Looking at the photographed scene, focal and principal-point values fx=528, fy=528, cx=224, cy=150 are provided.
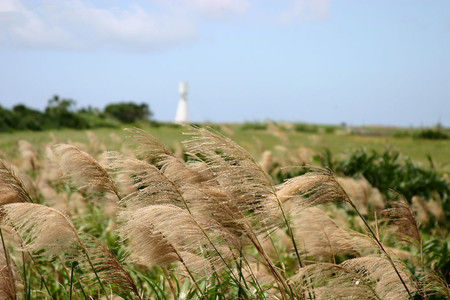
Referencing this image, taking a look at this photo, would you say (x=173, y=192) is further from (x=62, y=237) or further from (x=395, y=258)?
(x=395, y=258)

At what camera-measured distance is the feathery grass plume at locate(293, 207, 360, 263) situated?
8.47ft

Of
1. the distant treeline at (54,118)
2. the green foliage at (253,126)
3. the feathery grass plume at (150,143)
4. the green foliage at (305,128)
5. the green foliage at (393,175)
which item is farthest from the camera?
the green foliage at (305,128)

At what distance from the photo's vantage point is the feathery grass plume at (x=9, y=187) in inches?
82.9

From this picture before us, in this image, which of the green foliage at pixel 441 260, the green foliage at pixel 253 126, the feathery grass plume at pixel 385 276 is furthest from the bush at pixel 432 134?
the feathery grass plume at pixel 385 276

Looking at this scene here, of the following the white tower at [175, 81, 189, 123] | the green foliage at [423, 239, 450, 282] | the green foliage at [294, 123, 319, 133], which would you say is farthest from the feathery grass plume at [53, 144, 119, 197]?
the white tower at [175, 81, 189, 123]

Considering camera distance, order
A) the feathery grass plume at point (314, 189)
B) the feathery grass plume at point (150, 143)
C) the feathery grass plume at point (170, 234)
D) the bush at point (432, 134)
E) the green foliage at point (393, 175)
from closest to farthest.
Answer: the feathery grass plume at point (170, 234) < the feathery grass plume at point (314, 189) < the feathery grass plume at point (150, 143) < the green foliage at point (393, 175) < the bush at point (432, 134)

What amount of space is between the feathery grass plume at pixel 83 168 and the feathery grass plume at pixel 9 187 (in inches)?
7.5

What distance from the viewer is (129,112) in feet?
62.7

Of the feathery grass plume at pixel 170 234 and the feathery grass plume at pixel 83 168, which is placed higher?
the feathery grass plume at pixel 83 168

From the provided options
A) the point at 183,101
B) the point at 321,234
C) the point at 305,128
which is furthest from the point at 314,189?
the point at 183,101

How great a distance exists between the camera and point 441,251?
385 cm

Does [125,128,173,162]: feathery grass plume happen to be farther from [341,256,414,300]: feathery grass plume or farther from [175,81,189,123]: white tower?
[175,81,189,123]: white tower

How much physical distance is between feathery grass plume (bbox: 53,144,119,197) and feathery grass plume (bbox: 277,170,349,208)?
2.46 feet

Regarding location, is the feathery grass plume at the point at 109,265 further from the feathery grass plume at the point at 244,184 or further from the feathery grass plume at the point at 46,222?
the feathery grass plume at the point at 244,184
